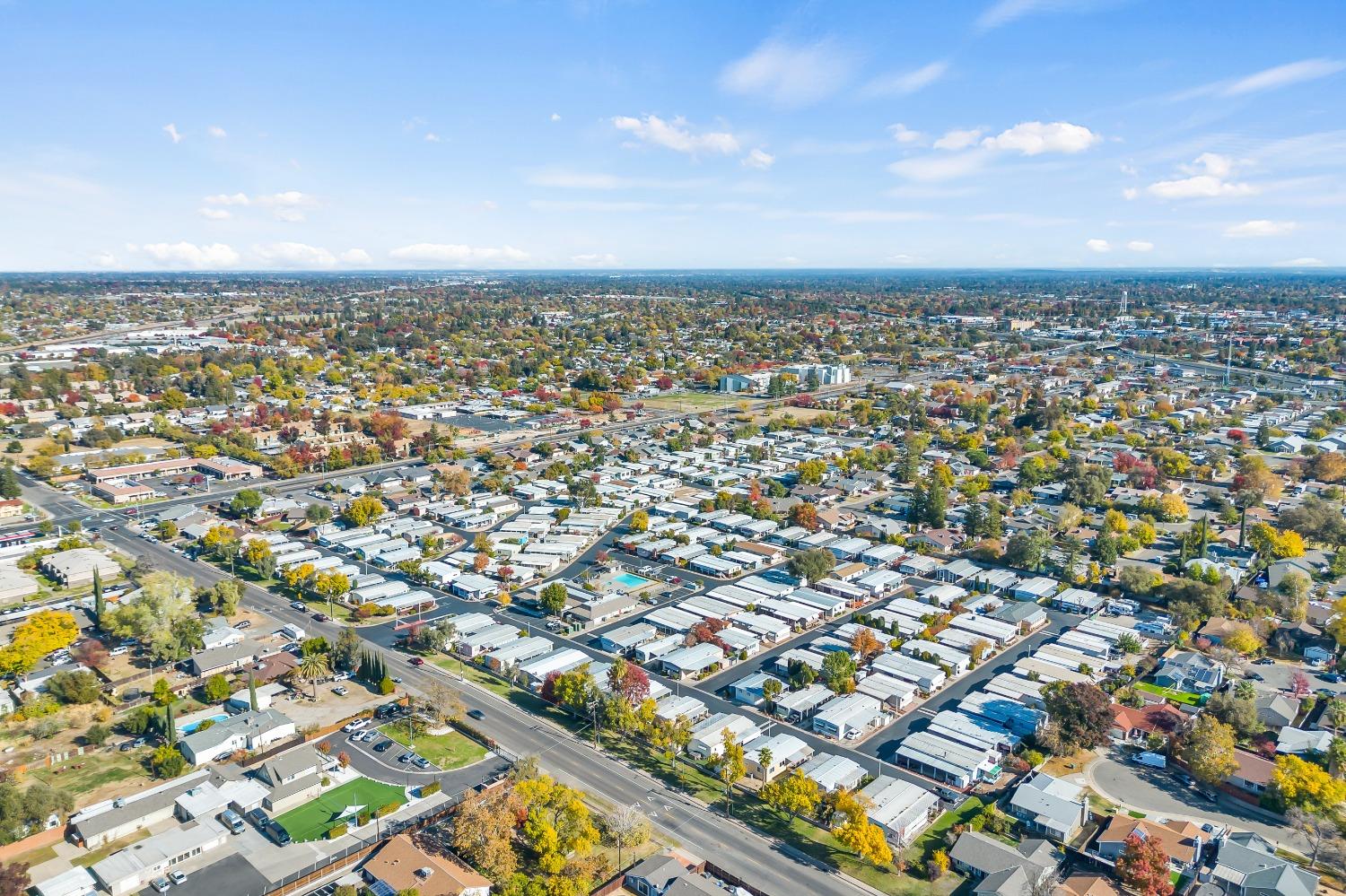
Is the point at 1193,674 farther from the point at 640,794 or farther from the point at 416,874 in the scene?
the point at 416,874

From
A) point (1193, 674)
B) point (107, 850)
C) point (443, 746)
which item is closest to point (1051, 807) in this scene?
point (1193, 674)

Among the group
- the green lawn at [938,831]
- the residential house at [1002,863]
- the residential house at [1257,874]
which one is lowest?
the green lawn at [938,831]

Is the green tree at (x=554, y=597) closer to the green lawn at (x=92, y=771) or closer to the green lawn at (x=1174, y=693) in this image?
the green lawn at (x=92, y=771)

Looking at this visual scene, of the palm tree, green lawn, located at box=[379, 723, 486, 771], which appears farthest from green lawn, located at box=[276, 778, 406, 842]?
the palm tree

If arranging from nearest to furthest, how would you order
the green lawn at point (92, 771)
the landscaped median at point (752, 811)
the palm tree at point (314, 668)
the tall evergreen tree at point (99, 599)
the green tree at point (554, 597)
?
the landscaped median at point (752, 811) → the green lawn at point (92, 771) → the palm tree at point (314, 668) → the tall evergreen tree at point (99, 599) → the green tree at point (554, 597)

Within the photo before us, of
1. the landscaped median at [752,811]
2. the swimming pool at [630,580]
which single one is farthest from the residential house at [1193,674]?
the swimming pool at [630,580]

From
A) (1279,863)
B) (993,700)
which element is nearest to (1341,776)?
(1279,863)

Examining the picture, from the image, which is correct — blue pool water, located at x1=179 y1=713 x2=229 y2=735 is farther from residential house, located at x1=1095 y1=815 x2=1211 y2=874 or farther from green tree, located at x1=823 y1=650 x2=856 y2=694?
residential house, located at x1=1095 y1=815 x2=1211 y2=874
